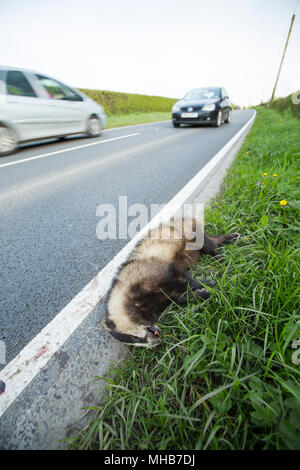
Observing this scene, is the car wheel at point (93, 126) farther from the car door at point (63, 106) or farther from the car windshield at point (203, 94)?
the car windshield at point (203, 94)

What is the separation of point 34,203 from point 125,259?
1.76 meters

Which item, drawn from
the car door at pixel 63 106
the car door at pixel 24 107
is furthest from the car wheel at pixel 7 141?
the car door at pixel 63 106

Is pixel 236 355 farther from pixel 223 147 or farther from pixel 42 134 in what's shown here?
pixel 42 134

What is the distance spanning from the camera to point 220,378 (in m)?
1.07

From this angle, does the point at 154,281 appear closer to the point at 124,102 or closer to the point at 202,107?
the point at 202,107

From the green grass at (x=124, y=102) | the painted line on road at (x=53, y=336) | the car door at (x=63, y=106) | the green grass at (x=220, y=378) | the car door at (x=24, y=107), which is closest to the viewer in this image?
the green grass at (x=220, y=378)

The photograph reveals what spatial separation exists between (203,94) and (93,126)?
4795mm

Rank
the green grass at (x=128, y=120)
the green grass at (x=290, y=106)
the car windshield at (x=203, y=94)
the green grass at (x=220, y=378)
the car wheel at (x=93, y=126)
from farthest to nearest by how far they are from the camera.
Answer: the green grass at (x=128, y=120), the green grass at (x=290, y=106), the car windshield at (x=203, y=94), the car wheel at (x=93, y=126), the green grass at (x=220, y=378)

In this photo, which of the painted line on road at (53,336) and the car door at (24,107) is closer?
the painted line on road at (53,336)

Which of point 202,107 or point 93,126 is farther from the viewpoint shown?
point 202,107

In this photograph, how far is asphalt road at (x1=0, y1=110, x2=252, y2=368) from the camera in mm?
1513

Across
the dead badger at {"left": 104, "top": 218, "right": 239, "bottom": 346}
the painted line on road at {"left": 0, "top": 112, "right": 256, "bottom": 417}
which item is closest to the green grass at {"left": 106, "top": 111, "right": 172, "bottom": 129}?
the dead badger at {"left": 104, "top": 218, "right": 239, "bottom": 346}

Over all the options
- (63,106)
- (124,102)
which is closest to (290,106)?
(63,106)

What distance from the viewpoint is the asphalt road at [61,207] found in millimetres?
1513
